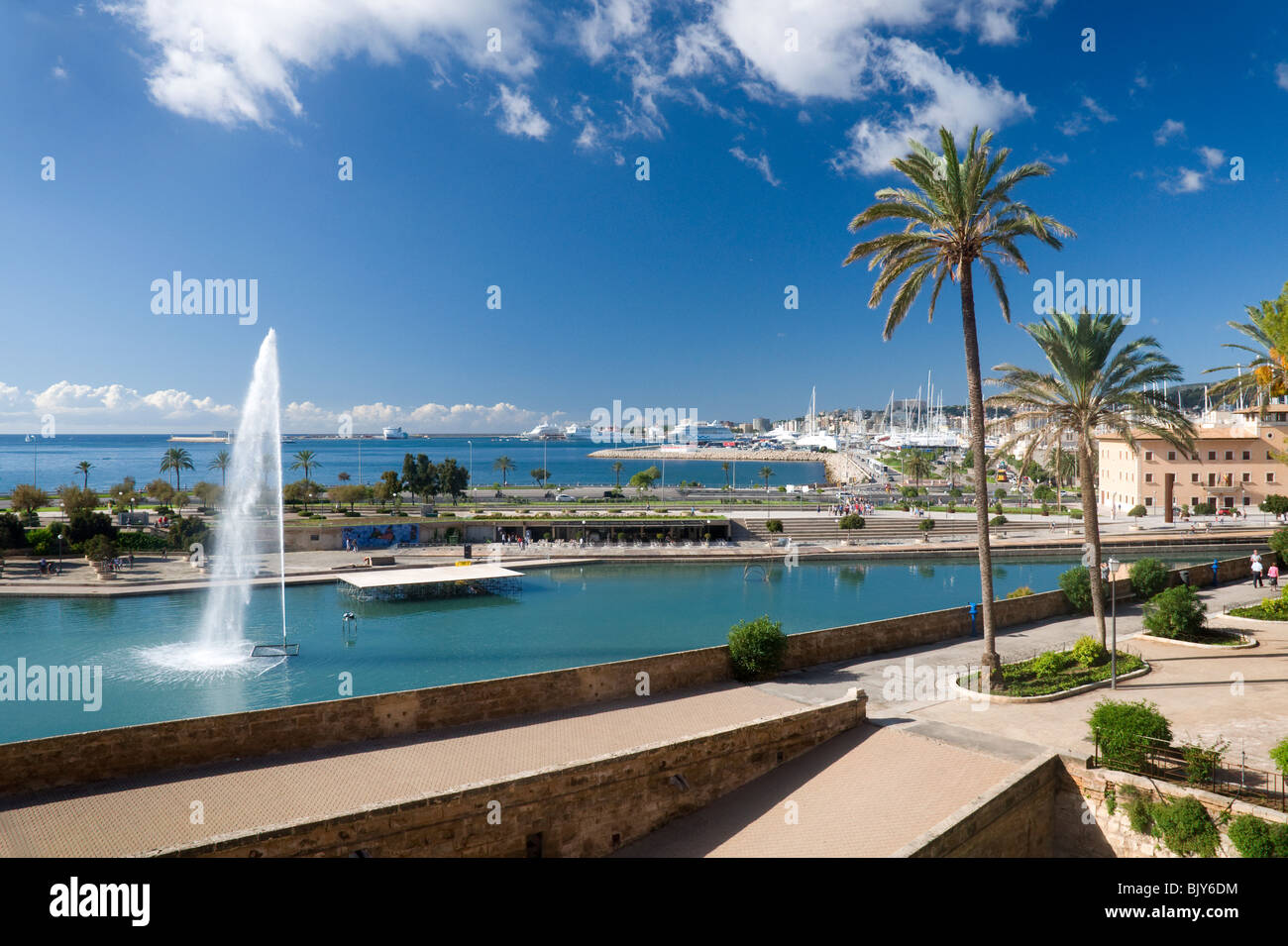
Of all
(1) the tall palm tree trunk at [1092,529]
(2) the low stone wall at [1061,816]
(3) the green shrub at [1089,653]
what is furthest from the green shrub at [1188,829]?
(1) the tall palm tree trunk at [1092,529]

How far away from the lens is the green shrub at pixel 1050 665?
17.1m

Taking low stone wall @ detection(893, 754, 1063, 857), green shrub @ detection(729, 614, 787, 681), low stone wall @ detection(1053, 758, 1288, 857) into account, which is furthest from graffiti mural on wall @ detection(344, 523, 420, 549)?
Result: low stone wall @ detection(1053, 758, 1288, 857)

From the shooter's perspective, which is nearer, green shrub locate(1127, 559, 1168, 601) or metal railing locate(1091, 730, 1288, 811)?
metal railing locate(1091, 730, 1288, 811)

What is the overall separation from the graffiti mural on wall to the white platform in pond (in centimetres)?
1329

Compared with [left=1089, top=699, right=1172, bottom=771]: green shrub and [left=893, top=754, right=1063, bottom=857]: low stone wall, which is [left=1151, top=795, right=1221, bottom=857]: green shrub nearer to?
[left=1089, top=699, right=1172, bottom=771]: green shrub

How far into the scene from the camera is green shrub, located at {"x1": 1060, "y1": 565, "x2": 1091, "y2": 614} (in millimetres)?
23719

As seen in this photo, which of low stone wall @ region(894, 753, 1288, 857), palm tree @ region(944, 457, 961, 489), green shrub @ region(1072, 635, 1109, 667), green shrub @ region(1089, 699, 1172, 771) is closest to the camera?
low stone wall @ region(894, 753, 1288, 857)

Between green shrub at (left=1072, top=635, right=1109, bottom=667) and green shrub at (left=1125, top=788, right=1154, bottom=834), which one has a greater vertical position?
green shrub at (left=1072, top=635, right=1109, bottom=667)

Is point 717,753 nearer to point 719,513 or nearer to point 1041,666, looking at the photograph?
point 1041,666

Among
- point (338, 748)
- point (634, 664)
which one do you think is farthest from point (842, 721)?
point (338, 748)

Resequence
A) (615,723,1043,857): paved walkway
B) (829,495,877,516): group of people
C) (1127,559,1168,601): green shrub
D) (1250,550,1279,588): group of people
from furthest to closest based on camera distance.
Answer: (829,495,877,516): group of people, (1250,550,1279,588): group of people, (1127,559,1168,601): green shrub, (615,723,1043,857): paved walkway

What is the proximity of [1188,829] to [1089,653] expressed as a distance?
8367mm

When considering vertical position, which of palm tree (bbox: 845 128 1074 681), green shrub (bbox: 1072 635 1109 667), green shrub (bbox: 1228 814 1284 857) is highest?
palm tree (bbox: 845 128 1074 681)
